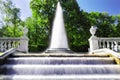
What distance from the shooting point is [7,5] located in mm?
37062

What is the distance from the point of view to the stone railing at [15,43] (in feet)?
53.2

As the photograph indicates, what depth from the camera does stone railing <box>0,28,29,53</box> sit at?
53.2 ft

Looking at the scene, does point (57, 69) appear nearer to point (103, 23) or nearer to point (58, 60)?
point (58, 60)

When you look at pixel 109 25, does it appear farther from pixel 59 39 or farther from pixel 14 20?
pixel 59 39

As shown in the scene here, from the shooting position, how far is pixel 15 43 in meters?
17.4

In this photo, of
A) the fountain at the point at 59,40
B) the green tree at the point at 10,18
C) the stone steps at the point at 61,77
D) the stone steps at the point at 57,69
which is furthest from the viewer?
the green tree at the point at 10,18

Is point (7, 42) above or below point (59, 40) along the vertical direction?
below

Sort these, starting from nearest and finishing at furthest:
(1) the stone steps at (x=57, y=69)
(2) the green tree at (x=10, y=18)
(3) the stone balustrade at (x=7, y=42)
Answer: (1) the stone steps at (x=57, y=69) < (3) the stone balustrade at (x=7, y=42) < (2) the green tree at (x=10, y=18)

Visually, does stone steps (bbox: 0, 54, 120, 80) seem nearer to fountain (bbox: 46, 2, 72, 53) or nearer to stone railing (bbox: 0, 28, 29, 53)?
A: stone railing (bbox: 0, 28, 29, 53)

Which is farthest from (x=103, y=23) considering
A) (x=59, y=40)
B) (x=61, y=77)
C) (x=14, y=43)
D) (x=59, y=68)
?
(x=61, y=77)

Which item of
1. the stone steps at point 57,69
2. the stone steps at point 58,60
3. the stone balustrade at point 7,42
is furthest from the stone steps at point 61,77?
the stone balustrade at point 7,42

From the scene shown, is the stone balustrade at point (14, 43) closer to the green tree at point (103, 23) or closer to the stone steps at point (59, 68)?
the stone steps at point (59, 68)

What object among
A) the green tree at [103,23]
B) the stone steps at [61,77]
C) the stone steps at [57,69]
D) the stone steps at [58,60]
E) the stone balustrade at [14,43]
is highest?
the green tree at [103,23]

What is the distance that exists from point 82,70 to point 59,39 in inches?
355
